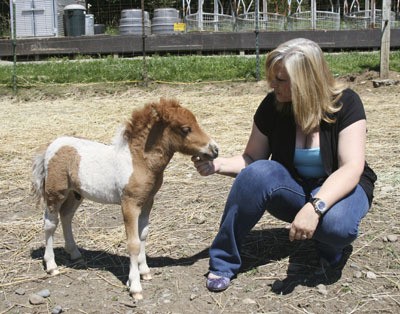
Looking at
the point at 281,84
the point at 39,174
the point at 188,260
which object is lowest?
the point at 188,260

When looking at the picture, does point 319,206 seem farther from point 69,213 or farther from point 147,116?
point 69,213

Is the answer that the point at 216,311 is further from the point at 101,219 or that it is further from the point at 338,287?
the point at 101,219

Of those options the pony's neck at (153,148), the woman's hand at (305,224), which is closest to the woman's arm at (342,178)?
the woman's hand at (305,224)

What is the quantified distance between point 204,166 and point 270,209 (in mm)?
437

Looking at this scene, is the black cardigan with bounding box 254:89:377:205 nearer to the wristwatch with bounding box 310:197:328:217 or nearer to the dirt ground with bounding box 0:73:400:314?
the wristwatch with bounding box 310:197:328:217

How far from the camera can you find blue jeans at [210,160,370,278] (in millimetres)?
2854

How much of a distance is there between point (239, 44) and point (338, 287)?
12.1 m

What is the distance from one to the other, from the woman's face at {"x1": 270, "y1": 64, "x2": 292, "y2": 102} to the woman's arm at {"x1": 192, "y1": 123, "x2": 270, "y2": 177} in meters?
0.36

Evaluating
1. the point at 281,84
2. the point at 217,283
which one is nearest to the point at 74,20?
the point at 281,84

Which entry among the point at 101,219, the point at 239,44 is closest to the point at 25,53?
the point at 239,44

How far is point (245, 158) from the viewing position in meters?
3.41

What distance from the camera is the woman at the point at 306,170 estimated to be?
9.32 feet

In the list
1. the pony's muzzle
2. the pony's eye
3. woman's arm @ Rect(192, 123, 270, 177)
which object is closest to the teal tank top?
woman's arm @ Rect(192, 123, 270, 177)

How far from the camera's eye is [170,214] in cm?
417
